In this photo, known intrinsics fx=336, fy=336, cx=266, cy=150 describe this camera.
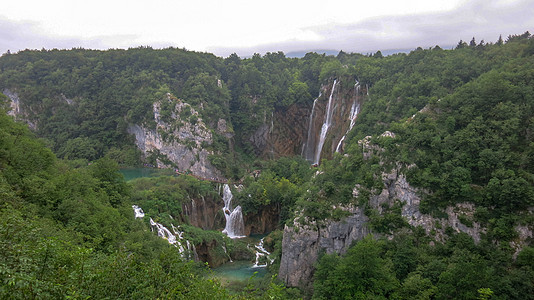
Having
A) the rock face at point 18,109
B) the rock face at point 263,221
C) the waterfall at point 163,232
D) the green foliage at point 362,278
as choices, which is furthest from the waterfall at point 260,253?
the rock face at point 18,109

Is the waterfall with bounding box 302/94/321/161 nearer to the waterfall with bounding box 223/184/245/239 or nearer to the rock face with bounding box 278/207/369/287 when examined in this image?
the waterfall with bounding box 223/184/245/239

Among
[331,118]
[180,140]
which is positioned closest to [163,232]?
[180,140]

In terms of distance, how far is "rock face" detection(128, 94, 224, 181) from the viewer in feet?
163

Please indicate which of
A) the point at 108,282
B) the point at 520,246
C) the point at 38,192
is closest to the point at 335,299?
the point at 520,246

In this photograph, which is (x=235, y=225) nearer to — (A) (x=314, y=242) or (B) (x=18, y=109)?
(A) (x=314, y=242)

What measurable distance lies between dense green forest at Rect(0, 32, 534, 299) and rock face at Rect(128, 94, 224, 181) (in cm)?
1143

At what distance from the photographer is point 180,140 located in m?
51.0

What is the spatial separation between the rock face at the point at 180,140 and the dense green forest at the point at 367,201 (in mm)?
11434

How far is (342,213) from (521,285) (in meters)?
9.98

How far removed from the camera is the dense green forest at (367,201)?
27.0 ft

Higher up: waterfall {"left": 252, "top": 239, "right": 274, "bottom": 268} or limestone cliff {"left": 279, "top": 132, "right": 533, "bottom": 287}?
limestone cliff {"left": 279, "top": 132, "right": 533, "bottom": 287}

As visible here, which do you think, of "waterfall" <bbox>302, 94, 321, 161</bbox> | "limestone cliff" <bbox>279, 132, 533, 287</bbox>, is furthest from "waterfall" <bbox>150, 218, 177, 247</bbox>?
"waterfall" <bbox>302, 94, 321, 161</bbox>

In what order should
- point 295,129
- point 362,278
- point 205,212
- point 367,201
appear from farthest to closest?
point 295,129 → point 205,212 → point 367,201 → point 362,278

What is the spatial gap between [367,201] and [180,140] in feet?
114
